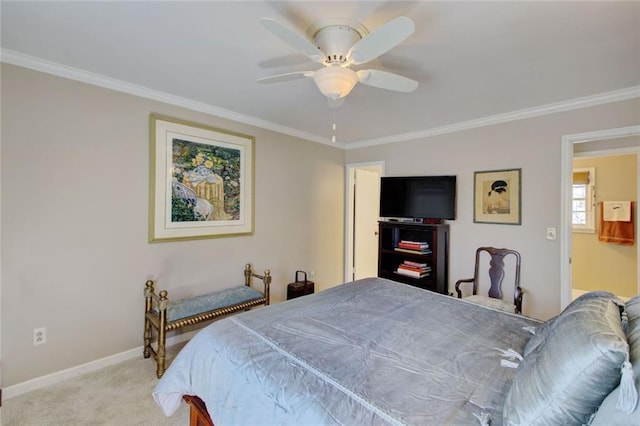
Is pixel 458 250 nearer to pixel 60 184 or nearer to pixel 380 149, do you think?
pixel 380 149

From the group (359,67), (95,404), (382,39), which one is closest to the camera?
(382,39)

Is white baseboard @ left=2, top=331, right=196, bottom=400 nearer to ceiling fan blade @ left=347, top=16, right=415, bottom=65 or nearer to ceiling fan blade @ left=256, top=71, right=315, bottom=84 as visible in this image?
ceiling fan blade @ left=256, top=71, right=315, bottom=84

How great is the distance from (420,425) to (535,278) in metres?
2.76

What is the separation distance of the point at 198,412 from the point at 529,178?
343cm

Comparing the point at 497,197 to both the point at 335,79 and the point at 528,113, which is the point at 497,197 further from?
the point at 335,79

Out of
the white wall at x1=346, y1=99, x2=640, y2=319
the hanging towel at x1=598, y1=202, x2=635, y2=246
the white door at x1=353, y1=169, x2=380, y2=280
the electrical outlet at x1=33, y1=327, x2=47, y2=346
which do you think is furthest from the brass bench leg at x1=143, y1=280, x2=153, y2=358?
the hanging towel at x1=598, y1=202, x2=635, y2=246

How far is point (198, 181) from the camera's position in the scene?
9.64 feet

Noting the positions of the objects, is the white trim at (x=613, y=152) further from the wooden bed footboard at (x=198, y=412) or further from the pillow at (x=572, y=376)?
the wooden bed footboard at (x=198, y=412)

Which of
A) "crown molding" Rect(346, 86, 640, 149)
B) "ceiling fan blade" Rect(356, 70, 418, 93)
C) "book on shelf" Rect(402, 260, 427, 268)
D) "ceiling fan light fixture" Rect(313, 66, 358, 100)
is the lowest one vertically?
"book on shelf" Rect(402, 260, 427, 268)

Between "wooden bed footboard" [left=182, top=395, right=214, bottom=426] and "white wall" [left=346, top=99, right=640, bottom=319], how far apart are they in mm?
2995

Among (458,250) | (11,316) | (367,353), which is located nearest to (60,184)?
(11,316)

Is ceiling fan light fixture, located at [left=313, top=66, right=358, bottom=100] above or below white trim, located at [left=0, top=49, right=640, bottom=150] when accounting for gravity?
below

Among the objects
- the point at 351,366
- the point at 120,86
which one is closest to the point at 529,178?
the point at 351,366

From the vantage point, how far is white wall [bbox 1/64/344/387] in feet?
6.77
